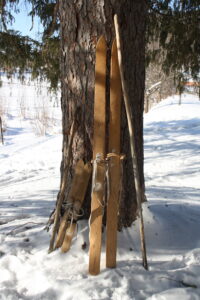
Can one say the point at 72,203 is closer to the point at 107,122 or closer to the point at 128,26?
the point at 107,122

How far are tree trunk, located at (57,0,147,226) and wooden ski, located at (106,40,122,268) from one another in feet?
0.36

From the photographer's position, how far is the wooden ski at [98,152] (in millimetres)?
1723

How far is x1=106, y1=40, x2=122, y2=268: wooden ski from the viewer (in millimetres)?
1733

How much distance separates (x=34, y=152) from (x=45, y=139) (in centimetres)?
158

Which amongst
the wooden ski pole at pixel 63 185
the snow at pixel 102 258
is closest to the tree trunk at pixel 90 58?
the wooden ski pole at pixel 63 185

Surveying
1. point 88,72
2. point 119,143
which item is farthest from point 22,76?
point 119,143

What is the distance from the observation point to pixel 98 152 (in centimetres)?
176

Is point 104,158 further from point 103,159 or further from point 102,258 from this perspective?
point 102,258

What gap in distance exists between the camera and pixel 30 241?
206cm

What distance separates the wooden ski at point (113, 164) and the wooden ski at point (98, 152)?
0.05m

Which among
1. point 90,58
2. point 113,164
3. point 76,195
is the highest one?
point 90,58

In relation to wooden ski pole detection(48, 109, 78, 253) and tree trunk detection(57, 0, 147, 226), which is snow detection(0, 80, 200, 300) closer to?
wooden ski pole detection(48, 109, 78, 253)

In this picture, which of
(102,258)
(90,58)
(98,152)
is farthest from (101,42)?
(102,258)

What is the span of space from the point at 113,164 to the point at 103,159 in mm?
67
